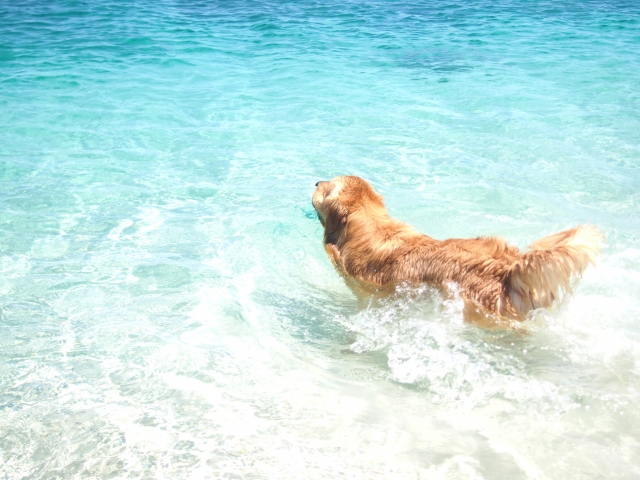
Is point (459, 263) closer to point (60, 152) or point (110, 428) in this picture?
point (110, 428)

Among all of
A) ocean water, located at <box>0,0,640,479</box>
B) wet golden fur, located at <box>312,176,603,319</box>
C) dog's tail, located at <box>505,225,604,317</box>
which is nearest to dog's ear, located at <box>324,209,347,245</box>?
wet golden fur, located at <box>312,176,603,319</box>

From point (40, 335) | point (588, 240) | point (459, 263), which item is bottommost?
point (40, 335)

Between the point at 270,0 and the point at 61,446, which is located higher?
the point at 270,0

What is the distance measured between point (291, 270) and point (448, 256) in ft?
5.54

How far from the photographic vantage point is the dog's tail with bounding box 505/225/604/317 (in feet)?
10.8

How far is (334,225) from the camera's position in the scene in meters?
4.77

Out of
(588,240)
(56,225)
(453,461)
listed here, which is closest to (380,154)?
(56,225)

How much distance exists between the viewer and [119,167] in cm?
771

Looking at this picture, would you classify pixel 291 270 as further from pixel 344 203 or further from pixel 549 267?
pixel 549 267

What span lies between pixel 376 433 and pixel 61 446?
5.35 ft

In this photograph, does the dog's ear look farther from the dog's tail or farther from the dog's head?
the dog's tail

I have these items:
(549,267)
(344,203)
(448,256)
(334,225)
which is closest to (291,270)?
(334,225)

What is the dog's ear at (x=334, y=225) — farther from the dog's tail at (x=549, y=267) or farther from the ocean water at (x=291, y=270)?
the dog's tail at (x=549, y=267)

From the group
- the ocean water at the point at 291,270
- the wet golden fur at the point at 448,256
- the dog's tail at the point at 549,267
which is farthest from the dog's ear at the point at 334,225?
the dog's tail at the point at 549,267
